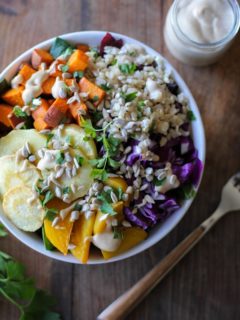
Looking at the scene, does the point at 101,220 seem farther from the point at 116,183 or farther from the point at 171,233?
the point at 171,233

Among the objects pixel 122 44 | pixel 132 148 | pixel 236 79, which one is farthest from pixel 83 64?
pixel 236 79

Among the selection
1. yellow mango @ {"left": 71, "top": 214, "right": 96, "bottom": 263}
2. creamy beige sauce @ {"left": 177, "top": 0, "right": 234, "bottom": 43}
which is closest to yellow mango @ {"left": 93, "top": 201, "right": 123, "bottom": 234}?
yellow mango @ {"left": 71, "top": 214, "right": 96, "bottom": 263}

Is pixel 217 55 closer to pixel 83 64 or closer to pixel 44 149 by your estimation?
pixel 83 64

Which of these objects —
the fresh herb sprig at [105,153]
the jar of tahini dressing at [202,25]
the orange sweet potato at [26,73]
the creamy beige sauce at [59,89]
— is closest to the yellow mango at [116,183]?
the fresh herb sprig at [105,153]

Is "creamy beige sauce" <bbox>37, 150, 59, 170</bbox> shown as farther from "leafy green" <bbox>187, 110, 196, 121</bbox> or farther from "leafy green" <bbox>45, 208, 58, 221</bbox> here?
"leafy green" <bbox>187, 110, 196, 121</bbox>

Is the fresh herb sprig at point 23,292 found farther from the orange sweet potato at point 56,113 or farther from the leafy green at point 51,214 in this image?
the orange sweet potato at point 56,113

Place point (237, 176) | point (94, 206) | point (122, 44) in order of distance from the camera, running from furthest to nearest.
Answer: point (237, 176) < point (122, 44) < point (94, 206)
